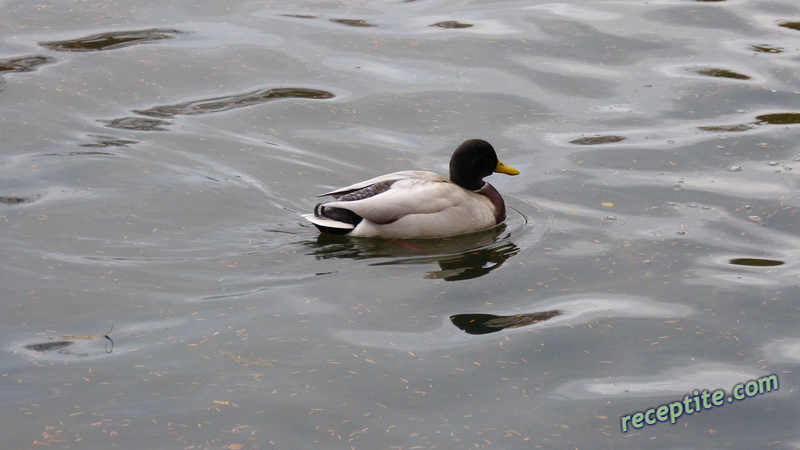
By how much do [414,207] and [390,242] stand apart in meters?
0.35

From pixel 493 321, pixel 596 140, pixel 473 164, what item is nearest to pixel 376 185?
pixel 473 164

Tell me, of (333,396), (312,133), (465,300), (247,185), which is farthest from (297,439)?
(312,133)

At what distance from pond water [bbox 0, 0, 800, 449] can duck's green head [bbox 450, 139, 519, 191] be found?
40 centimetres

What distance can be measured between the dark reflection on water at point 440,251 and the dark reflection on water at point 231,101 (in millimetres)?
3185

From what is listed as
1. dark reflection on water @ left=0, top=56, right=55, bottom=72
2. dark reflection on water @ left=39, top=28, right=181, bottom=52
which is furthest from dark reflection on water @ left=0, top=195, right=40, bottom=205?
dark reflection on water @ left=39, top=28, right=181, bottom=52

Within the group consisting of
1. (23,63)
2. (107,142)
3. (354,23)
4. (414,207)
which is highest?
(354,23)

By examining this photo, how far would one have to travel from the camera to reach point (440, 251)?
7848mm

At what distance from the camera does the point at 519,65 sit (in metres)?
11.9

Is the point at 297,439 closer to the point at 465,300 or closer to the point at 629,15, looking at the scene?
the point at 465,300

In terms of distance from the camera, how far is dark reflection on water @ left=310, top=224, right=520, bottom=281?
745cm

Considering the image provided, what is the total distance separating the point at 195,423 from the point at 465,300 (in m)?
2.25

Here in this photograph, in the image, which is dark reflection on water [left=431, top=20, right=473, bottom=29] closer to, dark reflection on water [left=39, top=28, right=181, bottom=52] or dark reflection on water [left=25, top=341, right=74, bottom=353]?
dark reflection on water [left=39, top=28, right=181, bottom=52]

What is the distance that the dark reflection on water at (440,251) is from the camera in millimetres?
7449

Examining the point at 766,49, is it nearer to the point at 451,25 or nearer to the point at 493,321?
the point at 451,25
